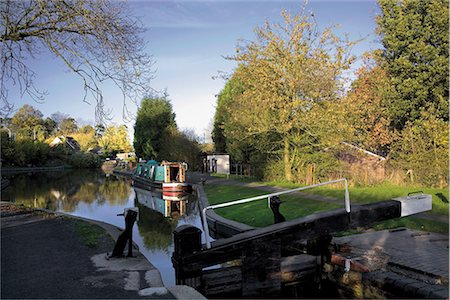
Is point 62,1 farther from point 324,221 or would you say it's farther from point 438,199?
point 438,199

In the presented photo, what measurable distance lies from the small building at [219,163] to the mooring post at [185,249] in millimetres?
24927

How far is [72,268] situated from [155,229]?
7156 millimetres

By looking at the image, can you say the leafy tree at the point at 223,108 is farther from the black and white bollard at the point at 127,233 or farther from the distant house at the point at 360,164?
the black and white bollard at the point at 127,233

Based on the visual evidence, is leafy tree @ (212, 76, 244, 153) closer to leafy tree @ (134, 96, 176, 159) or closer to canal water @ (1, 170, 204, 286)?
canal water @ (1, 170, 204, 286)

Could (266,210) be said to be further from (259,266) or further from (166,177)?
(166,177)

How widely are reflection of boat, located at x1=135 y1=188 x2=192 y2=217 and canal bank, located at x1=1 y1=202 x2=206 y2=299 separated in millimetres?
7740

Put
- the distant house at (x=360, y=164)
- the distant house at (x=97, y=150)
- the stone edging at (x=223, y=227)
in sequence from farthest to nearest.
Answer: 1. the distant house at (x=97, y=150)
2. the distant house at (x=360, y=164)
3. the stone edging at (x=223, y=227)

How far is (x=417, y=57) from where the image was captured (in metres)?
18.3

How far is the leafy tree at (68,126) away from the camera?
9488 centimetres

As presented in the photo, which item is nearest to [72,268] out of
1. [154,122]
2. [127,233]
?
[127,233]

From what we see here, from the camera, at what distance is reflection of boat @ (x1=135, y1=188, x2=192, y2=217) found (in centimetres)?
1677

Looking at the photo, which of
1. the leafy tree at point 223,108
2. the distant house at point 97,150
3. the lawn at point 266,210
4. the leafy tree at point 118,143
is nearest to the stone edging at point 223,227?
the lawn at point 266,210

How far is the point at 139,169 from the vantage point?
1238 inches

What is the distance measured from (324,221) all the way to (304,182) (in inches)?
548
